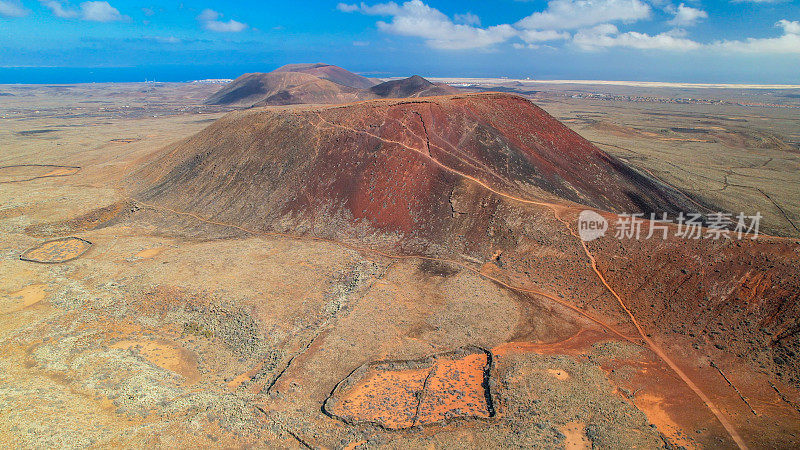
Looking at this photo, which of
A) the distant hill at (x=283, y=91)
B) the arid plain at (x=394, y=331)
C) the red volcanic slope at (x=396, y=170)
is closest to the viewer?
the arid plain at (x=394, y=331)

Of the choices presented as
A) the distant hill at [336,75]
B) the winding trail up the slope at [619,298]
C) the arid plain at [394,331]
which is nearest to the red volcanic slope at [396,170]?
the winding trail up the slope at [619,298]

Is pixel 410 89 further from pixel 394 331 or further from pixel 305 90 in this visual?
pixel 394 331

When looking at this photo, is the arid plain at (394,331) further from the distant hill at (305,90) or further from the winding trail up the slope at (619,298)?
the distant hill at (305,90)

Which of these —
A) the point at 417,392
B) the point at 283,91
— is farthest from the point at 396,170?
the point at 283,91

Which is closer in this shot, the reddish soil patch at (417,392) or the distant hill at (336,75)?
the reddish soil patch at (417,392)

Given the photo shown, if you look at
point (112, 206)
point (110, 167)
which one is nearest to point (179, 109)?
point (110, 167)

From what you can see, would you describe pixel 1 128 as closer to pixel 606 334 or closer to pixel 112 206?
pixel 112 206

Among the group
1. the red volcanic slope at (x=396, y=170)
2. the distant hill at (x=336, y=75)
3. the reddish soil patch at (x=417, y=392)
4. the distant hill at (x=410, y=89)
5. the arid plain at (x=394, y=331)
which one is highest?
the distant hill at (x=336, y=75)

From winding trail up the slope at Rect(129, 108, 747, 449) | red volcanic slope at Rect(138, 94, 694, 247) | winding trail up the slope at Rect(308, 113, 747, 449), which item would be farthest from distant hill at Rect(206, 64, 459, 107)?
winding trail up the slope at Rect(308, 113, 747, 449)
